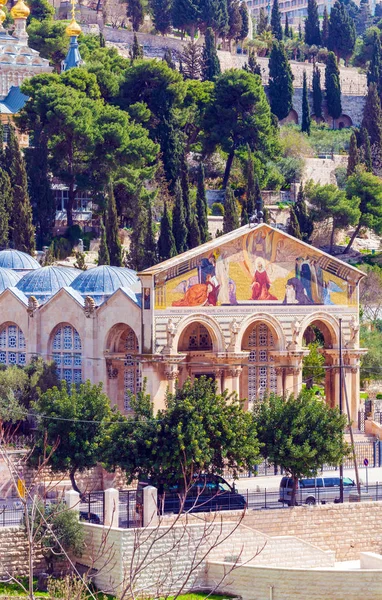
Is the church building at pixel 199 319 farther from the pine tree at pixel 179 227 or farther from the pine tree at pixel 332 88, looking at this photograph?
the pine tree at pixel 332 88

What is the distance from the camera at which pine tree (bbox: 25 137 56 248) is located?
90312 millimetres

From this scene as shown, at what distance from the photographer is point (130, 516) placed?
5294cm

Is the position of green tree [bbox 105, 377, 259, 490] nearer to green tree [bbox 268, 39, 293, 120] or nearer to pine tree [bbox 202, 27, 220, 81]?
pine tree [bbox 202, 27, 220, 81]

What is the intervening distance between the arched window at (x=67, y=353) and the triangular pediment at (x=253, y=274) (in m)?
4.47

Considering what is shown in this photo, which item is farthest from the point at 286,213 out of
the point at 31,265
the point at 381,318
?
the point at 31,265

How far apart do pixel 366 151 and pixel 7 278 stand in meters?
46.1

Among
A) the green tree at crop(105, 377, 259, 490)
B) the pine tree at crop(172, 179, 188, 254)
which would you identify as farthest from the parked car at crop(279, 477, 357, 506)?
the pine tree at crop(172, 179, 188, 254)

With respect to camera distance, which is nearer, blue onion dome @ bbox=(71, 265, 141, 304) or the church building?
the church building

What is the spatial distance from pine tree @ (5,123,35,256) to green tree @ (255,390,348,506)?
1091 inches

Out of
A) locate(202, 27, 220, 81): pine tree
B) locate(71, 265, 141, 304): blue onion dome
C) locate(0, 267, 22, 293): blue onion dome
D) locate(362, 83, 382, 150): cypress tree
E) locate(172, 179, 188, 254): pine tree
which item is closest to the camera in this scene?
locate(71, 265, 141, 304): blue onion dome

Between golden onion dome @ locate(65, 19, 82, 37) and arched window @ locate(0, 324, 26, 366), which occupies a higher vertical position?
golden onion dome @ locate(65, 19, 82, 37)

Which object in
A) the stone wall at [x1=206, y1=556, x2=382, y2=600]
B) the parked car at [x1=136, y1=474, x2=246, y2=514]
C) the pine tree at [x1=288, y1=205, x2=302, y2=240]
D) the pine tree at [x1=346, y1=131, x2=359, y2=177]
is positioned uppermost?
the pine tree at [x1=346, y1=131, x2=359, y2=177]

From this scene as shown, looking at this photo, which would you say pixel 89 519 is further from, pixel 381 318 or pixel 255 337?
pixel 381 318

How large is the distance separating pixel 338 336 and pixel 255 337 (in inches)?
136
